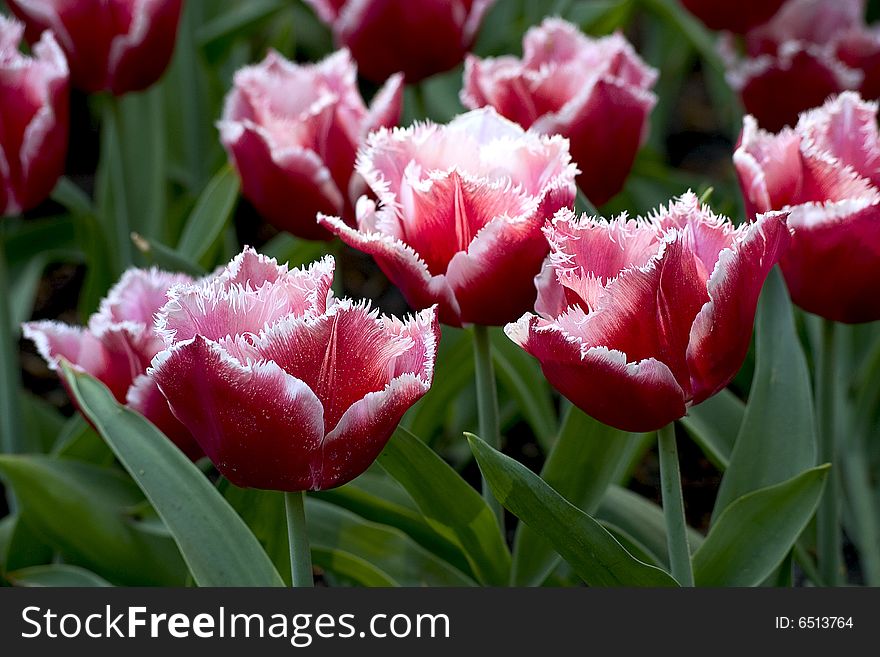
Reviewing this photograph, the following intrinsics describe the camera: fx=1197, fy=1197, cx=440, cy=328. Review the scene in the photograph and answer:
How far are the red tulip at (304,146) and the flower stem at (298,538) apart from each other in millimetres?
289

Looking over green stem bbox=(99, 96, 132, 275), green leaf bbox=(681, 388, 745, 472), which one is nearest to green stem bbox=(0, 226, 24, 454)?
green stem bbox=(99, 96, 132, 275)

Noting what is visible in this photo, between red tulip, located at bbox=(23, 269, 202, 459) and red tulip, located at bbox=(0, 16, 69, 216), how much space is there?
0.17 meters

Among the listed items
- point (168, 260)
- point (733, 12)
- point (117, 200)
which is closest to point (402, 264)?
point (168, 260)

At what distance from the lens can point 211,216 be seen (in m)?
1.10

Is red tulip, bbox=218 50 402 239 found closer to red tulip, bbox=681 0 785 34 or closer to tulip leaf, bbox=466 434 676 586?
tulip leaf, bbox=466 434 676 586

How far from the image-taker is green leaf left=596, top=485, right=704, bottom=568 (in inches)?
37.8

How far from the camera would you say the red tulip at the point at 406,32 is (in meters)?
1.05

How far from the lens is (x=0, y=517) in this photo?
1253 mm

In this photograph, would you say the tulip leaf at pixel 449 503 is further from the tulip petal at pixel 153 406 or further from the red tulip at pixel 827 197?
the red tulip at pixel 827 197

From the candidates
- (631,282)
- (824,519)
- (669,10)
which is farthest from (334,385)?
(669,10)

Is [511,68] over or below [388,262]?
over

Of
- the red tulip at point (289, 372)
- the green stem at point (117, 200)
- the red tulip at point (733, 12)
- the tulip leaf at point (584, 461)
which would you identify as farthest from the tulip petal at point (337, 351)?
the red tulip at point (733, 12)

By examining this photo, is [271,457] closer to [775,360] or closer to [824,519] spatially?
[775,360]

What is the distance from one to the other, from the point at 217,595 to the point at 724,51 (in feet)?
3.29
